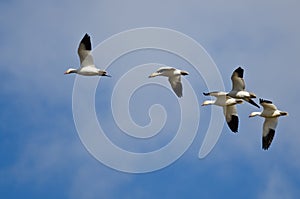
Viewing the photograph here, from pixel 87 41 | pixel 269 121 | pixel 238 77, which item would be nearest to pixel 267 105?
pixel 269 121

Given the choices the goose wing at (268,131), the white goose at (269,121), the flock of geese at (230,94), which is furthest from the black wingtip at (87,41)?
the goose wing at (268,131)

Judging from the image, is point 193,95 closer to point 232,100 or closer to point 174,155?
point 232,100

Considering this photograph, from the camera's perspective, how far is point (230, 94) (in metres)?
23.8

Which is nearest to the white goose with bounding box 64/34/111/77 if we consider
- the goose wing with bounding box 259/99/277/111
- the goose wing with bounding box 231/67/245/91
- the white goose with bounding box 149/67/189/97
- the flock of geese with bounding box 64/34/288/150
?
the flock of geese with bounding box 64/34/288/150

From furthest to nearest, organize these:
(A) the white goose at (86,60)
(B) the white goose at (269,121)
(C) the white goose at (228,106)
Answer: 1. (C) the white goose at (228,106)
2. (B) the white goose at (269,121)
3. (A) the white goose at (86,60)

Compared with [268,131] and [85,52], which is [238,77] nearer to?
[268,131]

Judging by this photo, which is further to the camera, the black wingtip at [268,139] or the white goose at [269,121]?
the black wingtip at [268,139]

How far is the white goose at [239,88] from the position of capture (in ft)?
76.8

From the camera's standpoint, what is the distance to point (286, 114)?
24.2m

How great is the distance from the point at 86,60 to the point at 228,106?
215 inches

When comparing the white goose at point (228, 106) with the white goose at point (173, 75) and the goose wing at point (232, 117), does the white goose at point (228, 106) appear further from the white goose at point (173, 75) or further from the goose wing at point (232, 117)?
the white goose at point (173, 75)

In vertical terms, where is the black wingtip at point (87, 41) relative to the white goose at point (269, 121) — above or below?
above

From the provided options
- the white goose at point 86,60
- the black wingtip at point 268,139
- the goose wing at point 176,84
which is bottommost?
the black wingtip at point 268,139

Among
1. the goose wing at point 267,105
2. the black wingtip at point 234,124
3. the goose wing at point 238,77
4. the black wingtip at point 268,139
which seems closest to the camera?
the goose wing at point 238,77
